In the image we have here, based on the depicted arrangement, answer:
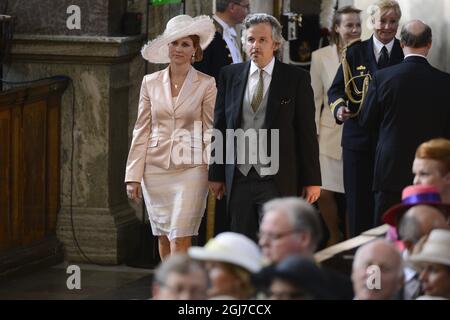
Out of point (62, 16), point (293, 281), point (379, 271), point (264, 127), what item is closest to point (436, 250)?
point (379, 271)

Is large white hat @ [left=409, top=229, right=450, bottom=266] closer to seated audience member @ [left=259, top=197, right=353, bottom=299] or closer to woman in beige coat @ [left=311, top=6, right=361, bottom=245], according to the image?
seated audience member @ [left=259, top=197, right=353, bottom=299]

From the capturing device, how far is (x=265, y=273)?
6.75 meters

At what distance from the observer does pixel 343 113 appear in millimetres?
11516

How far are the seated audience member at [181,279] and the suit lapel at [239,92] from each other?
3.82 metres

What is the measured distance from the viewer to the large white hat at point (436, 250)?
7.61 meters

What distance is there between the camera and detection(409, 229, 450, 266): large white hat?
7606 millimetres

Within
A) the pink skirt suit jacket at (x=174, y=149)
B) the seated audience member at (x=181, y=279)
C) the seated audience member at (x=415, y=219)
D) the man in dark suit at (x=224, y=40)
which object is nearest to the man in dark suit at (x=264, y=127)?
the pink skirt suit jacket at (x=174, y=149)

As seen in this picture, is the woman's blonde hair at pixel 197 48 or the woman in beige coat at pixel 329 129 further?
the woman in beige coat at pixel 329 129

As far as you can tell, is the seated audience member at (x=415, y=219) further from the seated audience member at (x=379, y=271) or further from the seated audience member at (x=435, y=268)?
the seated audience member at (x=379, y=271)

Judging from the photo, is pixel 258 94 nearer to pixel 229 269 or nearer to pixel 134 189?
pixel 134 189

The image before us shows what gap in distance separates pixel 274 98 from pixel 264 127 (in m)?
0.20

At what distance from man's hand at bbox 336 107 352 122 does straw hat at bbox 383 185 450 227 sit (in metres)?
2.81
